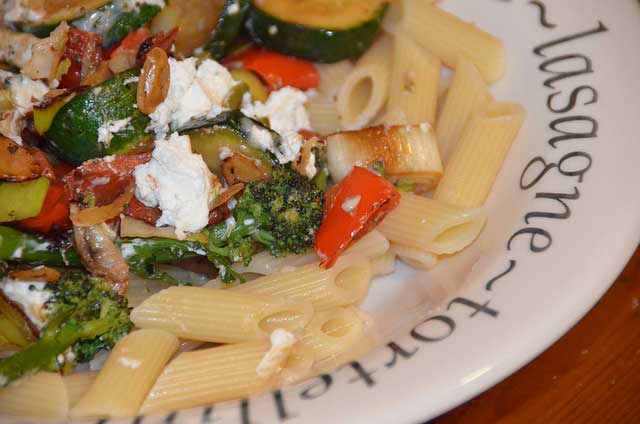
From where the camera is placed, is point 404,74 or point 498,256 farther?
point 404,74

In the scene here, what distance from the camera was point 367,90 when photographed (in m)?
3.63

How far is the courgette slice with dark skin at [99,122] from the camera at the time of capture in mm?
2811

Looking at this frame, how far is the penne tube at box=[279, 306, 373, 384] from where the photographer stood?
2.46 m

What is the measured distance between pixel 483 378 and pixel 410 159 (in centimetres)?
110

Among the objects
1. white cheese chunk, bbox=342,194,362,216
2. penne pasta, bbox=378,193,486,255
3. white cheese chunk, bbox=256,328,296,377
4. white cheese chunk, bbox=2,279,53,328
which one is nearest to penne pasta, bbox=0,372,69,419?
white cheese chunk, bbox=2,279,53,328

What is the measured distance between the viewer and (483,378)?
2127mm

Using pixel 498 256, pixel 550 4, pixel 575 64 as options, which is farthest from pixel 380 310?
pixel 550 4

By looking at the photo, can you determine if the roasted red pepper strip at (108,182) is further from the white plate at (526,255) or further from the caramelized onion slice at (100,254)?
the white plate at (526,255)

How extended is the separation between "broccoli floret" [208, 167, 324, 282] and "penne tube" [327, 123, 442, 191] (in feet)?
0.98

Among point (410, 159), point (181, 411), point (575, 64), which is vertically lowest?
point (181, 411)

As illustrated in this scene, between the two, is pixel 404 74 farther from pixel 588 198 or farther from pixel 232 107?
pixel 588 198

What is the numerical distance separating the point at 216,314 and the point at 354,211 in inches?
24.2

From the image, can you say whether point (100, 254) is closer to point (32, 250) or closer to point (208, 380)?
point (32, 250)

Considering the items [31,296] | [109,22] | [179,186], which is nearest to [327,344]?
[179,186]
